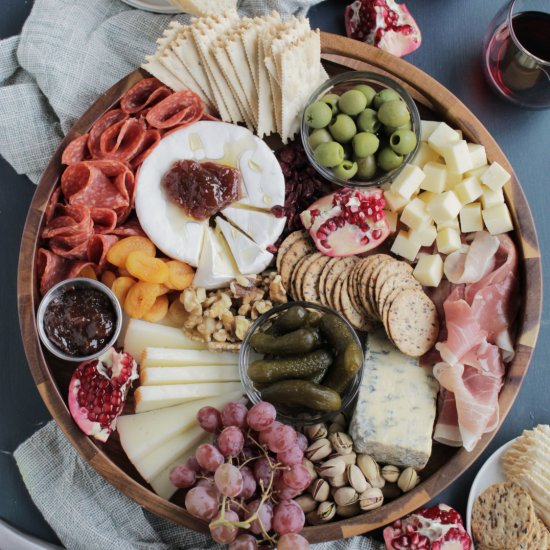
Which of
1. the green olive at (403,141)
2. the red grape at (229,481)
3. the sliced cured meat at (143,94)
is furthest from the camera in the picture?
the sliced cured meat at (143,94)

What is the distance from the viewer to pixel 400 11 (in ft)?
7.28

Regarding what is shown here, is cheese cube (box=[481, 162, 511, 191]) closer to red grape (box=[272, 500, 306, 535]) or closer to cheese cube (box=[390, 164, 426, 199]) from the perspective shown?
cheese cube (box=[390, 164, 426, 199])

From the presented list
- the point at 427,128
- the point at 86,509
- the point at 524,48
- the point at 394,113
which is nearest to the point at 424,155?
the point at 427,128

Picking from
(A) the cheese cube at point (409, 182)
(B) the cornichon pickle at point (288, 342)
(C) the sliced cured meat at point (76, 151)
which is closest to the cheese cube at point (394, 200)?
(A) the cheese cube at point (409, 182)

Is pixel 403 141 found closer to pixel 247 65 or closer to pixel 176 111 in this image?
pixel 247 65

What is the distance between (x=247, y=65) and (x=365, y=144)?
413 mm

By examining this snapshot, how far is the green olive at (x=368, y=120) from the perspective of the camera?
6.75 ft

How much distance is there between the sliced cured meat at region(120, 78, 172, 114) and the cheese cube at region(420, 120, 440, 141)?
769 millimetres

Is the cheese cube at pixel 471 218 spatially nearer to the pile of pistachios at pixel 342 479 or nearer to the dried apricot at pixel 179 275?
the pile of pistachios at pixel 342 479

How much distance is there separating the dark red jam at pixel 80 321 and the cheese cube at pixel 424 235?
90 centimetres

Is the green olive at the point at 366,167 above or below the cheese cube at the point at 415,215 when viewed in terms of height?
above

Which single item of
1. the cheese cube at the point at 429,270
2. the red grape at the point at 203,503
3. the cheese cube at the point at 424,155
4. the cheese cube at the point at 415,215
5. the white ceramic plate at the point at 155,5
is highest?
the white ceramic plate at the point at 155,5

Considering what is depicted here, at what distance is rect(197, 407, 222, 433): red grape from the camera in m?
1.92

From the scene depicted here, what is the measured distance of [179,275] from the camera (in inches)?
82.0
